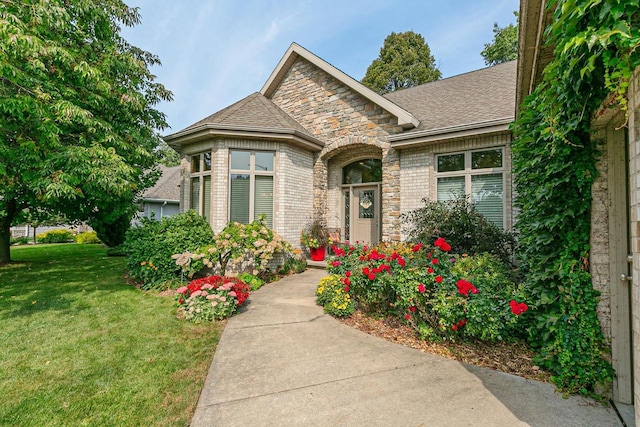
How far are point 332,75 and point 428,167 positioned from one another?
410cm

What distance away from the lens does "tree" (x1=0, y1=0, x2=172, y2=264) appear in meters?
5.20

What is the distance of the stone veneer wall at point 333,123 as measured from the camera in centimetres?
769

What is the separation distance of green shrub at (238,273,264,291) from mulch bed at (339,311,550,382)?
3038 mm

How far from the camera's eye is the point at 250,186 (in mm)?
7742

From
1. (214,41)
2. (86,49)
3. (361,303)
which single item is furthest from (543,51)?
(86,49)

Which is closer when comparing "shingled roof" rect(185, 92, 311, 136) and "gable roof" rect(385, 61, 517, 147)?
"gable roof" rect(385, 61, 517, 147)

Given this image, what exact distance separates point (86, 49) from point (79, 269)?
242 inches

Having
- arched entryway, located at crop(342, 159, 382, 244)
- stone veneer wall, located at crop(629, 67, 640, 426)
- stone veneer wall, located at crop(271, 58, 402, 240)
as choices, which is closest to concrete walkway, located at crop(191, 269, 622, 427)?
stone veneer wall, located at crop(629, 67, 640, 426)

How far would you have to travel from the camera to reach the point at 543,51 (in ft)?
10.5

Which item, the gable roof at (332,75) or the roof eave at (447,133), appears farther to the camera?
the gable roof at (332,75)

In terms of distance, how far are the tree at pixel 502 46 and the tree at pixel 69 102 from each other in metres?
23.3

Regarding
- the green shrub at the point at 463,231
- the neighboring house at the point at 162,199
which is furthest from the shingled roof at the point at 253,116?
the neighboring house at the point at 162,199

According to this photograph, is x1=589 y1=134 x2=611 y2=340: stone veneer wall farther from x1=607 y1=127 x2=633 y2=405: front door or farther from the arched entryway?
the arched entryway

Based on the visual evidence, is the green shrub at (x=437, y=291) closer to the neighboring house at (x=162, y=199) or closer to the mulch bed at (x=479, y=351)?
the mulch bed at (x=479, y=351)
